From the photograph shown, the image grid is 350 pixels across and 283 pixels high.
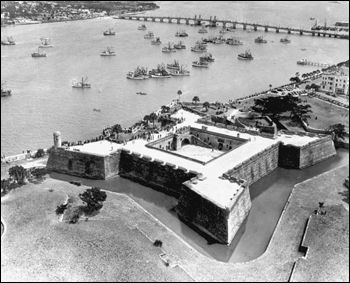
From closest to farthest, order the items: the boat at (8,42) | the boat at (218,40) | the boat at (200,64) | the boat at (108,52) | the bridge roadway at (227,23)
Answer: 1. the boat at (200,64)
2. the boat at (8,42)
3. the boat at (108,52)
4. the boat at (218,40)
5. the bridge roadway at (227,23)

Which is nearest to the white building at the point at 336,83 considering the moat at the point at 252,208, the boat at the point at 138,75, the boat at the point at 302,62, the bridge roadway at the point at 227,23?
the moat at the point at 252,208

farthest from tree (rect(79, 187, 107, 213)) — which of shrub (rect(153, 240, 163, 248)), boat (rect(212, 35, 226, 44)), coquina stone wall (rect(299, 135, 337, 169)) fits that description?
boat (rect(212, 35, 226, 44))

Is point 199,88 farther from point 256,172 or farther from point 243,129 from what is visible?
point 256,172

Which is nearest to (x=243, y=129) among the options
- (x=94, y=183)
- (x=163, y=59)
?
(x=94, y=183)

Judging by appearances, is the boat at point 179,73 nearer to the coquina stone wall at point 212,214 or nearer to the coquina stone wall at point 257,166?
the coquina stone wall at point 257,166

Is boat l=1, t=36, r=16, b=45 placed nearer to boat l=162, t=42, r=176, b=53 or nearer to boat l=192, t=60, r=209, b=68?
boat l=162, t=42, r=176, b=53

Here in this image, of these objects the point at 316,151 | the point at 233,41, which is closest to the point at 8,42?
the point at 233,41

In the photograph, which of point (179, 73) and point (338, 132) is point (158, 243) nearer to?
point (338, 132)
